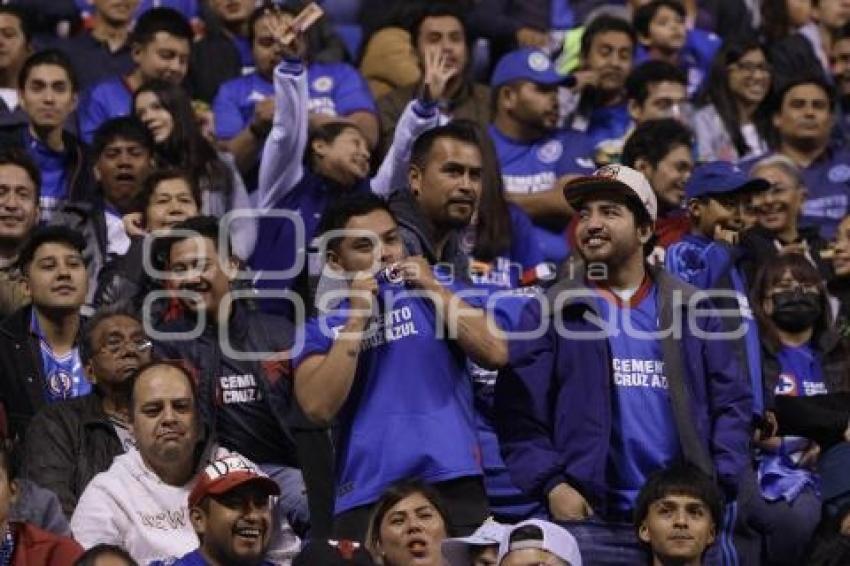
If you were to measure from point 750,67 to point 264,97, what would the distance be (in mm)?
2987

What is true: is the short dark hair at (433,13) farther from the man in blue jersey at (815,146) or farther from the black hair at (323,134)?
the black hair at (323,134)

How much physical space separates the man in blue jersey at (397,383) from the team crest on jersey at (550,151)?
342 cm

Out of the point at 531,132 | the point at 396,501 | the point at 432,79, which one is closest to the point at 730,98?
the point at 531,132

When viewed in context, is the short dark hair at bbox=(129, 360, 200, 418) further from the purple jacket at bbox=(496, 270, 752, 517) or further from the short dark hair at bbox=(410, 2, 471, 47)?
the short dark hair at bbox=(410, 2, 471, 47)

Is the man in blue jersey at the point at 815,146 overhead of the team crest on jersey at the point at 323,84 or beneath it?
beneath

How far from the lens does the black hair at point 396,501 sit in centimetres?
995

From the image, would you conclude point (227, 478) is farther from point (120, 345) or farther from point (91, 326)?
point (91, 326)

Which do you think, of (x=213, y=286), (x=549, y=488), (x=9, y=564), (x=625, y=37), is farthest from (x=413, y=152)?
(x=625, y=37)

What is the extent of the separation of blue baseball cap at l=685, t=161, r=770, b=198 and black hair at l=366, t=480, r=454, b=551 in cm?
237

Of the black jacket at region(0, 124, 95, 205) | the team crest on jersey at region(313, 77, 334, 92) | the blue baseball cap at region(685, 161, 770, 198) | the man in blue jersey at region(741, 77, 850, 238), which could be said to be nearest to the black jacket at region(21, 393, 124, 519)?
the black jacket at region(0, 124, 95, 205)

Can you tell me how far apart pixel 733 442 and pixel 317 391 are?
1.62 m

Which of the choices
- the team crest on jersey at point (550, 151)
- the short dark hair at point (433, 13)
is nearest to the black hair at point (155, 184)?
the team crest on jersey at point (550, 151)

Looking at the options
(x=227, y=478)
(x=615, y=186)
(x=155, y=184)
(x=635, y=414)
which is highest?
(x=155, y=184)

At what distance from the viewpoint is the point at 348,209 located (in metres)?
10.7
